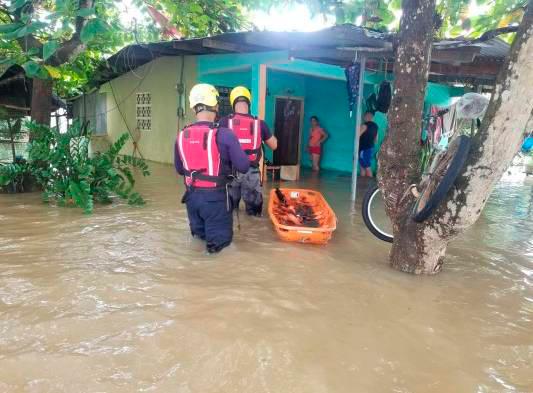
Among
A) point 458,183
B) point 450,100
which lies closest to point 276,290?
point 458,183

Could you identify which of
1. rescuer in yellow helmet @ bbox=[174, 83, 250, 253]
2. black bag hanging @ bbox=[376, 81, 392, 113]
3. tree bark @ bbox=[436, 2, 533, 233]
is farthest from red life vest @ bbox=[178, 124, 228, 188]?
black bag hanging @ bbox=[376, 81, 392, 113]

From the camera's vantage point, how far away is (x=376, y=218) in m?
6.23

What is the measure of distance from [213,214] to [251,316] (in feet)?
4.36

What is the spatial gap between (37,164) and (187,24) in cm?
377

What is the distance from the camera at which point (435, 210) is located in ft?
11.5

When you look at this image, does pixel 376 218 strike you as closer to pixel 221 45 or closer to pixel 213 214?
pixel 213 214

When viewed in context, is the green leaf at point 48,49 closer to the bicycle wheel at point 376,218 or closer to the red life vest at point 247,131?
the red life vest at point 247,131

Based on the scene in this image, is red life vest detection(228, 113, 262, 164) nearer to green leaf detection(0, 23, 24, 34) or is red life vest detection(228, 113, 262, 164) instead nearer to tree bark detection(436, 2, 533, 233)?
green leaf detection(0, 23, 24, 34)

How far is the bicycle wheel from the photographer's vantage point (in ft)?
15.4

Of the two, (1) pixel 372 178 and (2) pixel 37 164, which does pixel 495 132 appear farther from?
(1) pixel 372 178

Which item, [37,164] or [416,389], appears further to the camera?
[37,164]

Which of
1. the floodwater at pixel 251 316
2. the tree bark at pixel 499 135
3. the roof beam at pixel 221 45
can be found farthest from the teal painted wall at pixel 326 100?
the tree bark at pixel 499 135

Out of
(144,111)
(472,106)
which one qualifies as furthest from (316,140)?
(472,106)

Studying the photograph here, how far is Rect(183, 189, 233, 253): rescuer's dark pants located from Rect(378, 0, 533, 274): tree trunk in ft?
4.98
